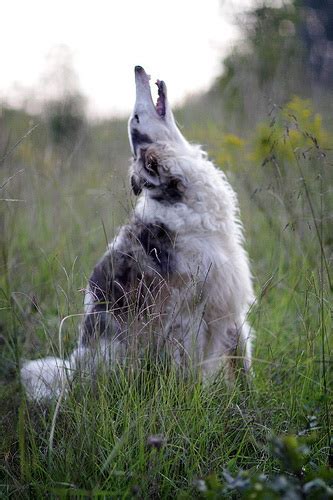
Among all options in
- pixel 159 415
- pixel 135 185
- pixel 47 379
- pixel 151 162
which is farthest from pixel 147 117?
pixel 159 415

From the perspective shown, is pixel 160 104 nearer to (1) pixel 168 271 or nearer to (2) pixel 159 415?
(1) pixel 168 271

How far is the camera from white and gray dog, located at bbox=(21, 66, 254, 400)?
2.94 m

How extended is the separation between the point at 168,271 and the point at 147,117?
1.18m

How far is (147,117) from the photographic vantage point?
3.92 m

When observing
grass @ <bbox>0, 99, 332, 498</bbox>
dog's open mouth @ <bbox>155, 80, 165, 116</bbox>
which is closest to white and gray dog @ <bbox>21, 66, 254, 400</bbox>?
dog's open mouth @ <bbox>155, 80, 165, 116</bbox>

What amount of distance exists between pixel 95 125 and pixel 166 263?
3.45 m

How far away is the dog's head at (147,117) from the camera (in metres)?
3.90

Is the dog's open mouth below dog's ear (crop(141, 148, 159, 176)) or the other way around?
the other way around

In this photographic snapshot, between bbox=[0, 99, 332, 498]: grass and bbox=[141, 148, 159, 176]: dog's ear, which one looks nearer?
bbox=[0, 99, 332, 498]: grass

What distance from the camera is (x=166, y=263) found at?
341cm

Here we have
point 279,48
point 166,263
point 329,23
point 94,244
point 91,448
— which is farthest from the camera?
point 329,23

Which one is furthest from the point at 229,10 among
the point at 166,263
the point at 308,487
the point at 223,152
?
the point at 308,487

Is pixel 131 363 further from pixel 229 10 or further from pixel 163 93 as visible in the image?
pixel 229 10

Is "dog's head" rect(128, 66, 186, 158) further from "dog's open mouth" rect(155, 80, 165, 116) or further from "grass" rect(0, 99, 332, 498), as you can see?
"grass" rect(0, 99, 332, 498)
